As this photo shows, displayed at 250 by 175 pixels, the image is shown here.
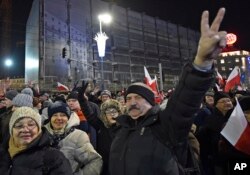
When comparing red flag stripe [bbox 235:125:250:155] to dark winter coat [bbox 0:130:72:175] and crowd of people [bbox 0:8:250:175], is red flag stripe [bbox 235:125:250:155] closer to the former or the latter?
crowd of people [bbox 0:8:250:175]

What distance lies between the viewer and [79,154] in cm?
384

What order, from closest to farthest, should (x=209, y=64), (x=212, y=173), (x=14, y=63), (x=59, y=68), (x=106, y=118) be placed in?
1. (x=209, y=64)
2. (x=106, y=118)
3. (x=212, y=173)
4. (x=59, y=68)
5. (x=14, y=63)

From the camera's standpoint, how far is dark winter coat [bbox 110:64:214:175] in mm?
2273

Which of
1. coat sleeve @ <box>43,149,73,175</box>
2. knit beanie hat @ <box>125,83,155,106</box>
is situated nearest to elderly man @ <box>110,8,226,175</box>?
knit beanie hat @ <box>125,83,155,106</box>

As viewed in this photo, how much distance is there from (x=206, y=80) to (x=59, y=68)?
30.4 m

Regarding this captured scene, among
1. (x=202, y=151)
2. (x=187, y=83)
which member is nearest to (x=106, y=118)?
(x=202, y=151)

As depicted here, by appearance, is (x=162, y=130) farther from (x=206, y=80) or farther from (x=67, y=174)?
(x=67, y=174)

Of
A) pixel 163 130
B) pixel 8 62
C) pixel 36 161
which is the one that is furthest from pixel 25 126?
pixel 8 62

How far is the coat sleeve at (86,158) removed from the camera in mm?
3828

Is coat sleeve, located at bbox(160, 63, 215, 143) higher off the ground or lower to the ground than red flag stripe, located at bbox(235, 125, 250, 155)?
higher

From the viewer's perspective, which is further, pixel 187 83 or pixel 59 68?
pixel 59 68

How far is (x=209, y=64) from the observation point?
221 cm

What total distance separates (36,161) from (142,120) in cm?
114

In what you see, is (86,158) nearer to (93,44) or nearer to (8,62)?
(93,44)
